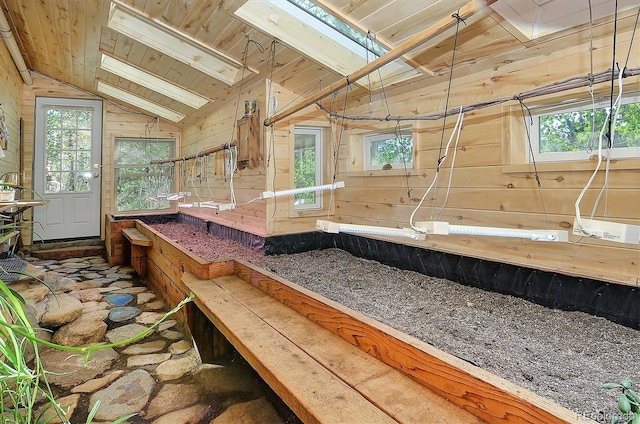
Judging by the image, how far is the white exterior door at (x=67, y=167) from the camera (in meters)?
5.23

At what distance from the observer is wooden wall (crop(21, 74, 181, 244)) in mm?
5070

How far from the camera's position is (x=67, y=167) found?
17.7ft

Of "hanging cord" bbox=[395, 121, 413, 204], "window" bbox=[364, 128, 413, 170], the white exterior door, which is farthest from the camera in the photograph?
the white exterior door

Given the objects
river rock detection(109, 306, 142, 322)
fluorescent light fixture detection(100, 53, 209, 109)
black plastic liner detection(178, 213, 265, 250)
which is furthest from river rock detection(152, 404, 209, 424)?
fluorescent light fixture detection(100, 53, 209, 109)

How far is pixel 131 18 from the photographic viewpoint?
3.03 m

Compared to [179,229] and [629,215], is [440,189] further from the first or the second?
[179,229]

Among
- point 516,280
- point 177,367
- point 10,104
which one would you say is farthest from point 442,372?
point 10,104

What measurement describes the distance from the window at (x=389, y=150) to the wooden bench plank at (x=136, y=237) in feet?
8.05

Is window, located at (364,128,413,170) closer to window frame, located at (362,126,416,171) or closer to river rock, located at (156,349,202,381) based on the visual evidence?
window frame, located at (362,126,416,171)

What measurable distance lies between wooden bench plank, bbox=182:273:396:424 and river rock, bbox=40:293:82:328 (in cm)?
168

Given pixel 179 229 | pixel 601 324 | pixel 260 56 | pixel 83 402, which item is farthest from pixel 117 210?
pixel 601 324

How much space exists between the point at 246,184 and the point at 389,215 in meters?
1.54

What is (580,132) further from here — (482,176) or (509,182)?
(482,176)

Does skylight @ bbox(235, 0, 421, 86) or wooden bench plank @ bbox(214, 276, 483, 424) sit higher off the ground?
skylight @ bbox(235, 0, 421, 86)
